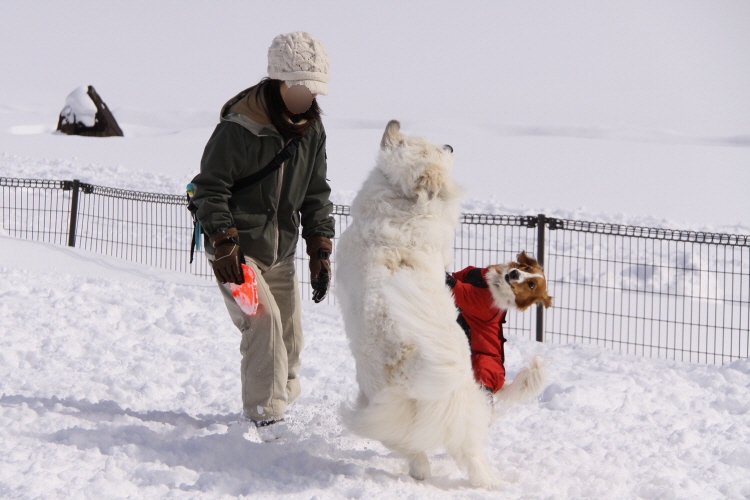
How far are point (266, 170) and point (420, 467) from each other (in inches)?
65.9

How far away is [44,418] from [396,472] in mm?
1934

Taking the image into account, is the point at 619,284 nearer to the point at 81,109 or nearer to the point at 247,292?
the point at 247,292

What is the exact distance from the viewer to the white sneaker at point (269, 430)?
3.80 m

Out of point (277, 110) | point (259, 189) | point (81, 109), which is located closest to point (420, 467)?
point (259, 189)

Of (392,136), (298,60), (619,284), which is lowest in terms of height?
(619,284)

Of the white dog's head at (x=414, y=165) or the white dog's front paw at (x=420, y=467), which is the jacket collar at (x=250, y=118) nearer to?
the white dog's head at (x=414, y=165)

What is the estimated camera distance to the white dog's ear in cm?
358

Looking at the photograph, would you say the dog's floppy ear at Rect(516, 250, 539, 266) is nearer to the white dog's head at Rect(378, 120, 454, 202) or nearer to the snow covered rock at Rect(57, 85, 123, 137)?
the white dog's head at Rect(378, 120, 454, 202)

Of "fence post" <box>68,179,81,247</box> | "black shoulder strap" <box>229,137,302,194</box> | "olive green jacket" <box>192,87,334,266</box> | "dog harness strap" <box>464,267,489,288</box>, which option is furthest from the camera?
"fence post" <box>68,179,81,247</box>

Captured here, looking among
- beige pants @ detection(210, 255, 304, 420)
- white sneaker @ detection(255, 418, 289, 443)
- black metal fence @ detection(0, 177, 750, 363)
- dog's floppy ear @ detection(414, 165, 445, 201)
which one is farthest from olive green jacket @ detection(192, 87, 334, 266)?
black metal fence @ detection(0, 177, 750, 363)

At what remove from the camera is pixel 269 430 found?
3.82 m

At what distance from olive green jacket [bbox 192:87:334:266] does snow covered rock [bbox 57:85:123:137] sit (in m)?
23.4

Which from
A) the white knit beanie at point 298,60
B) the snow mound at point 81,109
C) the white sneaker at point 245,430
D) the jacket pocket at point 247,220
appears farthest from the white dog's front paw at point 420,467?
the snow mound at point 81,109

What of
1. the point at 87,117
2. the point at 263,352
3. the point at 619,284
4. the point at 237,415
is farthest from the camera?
the point at 87,117
